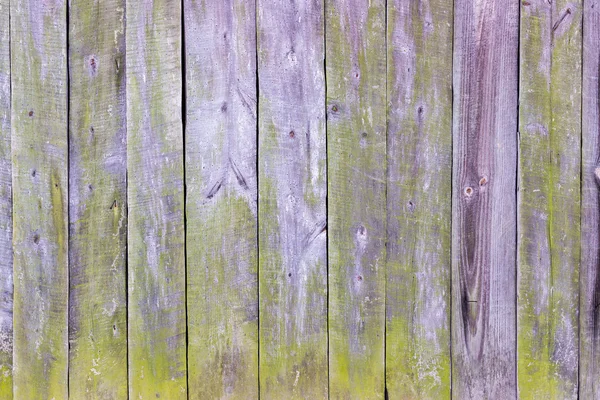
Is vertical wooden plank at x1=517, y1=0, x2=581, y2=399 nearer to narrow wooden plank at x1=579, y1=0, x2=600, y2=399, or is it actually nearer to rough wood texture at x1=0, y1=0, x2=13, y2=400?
narrow wooden plank at x1=579, y1=0, x2=600, y2=399

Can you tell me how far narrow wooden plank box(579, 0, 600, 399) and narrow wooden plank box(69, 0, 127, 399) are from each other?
1443 millimetres

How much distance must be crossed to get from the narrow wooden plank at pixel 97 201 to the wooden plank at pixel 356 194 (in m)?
0.65

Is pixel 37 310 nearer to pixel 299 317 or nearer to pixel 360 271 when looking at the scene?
pixel 299 317

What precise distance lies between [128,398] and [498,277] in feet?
4.02

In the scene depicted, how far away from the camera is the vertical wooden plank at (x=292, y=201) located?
1.63 meters

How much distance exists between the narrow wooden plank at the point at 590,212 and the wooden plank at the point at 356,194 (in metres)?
0.64

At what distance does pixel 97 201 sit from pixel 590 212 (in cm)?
155

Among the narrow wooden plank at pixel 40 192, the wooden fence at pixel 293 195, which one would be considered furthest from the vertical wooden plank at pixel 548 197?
the narrow wooden plank at pixel 40 192

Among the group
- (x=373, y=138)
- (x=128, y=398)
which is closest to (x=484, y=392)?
(x=373, y=138)

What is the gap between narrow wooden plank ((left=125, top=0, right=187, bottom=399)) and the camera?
5.33 ft

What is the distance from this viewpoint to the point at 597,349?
67.2 inches

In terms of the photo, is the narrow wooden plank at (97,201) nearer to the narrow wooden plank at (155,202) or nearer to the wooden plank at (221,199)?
the narrow wooden plank at (155,202)

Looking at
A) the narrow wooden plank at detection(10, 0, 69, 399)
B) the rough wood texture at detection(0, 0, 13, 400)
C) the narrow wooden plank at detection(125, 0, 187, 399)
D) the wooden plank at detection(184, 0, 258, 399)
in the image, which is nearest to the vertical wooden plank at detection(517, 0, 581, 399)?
the wooden plank at detection(184, 0, 258, 399)

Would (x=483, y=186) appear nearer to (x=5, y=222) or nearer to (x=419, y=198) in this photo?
(x=419, y=198)
